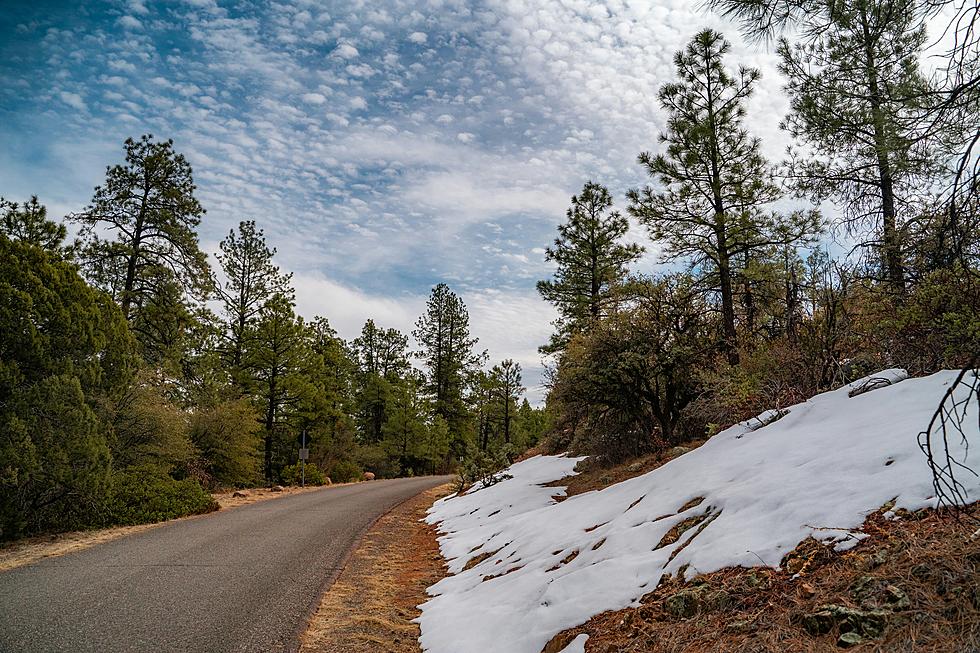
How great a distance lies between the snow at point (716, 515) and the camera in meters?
3.72

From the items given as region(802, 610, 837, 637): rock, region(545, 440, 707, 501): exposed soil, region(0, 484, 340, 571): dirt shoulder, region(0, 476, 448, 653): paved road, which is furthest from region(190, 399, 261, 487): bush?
region(802, 610, 837, 637): rock

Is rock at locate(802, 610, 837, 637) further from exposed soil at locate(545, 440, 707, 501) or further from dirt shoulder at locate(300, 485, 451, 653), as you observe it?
exposed soil at locate(545, 440, 707, 501)

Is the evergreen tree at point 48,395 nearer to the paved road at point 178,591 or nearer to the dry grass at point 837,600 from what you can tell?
the paved road at point 178,591

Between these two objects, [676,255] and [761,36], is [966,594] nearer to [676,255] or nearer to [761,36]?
[761,36]

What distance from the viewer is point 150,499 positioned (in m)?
12.0

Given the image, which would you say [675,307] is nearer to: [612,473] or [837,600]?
[612,473]

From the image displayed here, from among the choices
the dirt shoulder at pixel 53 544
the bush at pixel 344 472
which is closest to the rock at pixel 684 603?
the dirt shoulder at pixel 53 544

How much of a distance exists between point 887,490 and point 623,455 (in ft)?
26.4

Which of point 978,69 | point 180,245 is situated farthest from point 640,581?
point 180,245

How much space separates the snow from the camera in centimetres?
372

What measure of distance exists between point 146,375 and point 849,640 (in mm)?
16284

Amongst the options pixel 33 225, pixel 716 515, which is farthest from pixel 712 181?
pixel 33 225

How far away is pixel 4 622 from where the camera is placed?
527 centimetres

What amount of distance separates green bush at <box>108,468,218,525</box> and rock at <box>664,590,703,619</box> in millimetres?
11561
